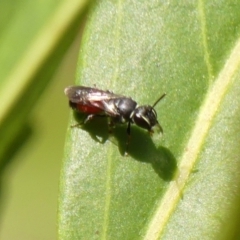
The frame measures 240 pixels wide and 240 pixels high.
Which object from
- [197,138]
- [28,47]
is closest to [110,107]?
[28,47]

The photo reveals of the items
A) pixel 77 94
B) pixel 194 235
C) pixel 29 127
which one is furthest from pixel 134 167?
pixel 29 127

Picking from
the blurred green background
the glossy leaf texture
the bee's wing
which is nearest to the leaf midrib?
the glossy leaf texture

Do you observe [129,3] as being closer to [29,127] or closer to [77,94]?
[77,94]

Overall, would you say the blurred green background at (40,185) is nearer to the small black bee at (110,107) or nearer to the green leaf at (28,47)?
the small black bee at (110,107)

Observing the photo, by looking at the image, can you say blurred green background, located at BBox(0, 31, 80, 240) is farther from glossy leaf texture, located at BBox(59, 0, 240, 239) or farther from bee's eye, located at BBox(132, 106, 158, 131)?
glossy leaf texture, located at BBox(59, 0, 240, 239)

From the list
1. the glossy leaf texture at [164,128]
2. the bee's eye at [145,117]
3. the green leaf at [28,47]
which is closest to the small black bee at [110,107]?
the bee's eye at [145,117]

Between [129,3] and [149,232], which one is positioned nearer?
[149,232]

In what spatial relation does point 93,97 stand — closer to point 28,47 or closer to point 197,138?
point 28,47
